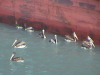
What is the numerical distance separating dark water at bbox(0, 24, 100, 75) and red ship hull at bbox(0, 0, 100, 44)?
91 centimetres

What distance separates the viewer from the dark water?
21.6 meters

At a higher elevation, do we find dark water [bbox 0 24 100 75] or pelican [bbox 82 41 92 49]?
pelican [bbox 82 41 92 49]

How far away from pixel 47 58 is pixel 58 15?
5.09 m

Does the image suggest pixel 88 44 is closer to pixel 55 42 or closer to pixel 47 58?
pixel 55 42

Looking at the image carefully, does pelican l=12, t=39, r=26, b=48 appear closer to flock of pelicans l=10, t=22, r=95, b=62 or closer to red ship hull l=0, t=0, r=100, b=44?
flock of pelicans l=10, t=22, r=95, b=62

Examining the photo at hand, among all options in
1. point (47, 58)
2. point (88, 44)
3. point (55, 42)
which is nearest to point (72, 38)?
point (55, 42)

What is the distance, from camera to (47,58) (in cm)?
2330

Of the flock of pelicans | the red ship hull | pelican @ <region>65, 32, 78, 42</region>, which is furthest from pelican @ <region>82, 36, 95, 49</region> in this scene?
pelican @ <region>65, 32, 78, 42</region>

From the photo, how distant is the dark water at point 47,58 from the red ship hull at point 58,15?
0.91 m

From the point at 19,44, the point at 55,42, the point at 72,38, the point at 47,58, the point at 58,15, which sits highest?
the point at 58,15

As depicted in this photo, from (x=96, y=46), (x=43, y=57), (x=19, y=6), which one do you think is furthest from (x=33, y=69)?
(x=19, y=6)

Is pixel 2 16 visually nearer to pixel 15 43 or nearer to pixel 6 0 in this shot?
pixel 6 0

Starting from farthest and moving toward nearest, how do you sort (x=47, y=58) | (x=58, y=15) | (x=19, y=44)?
(x=58, y=15) < (x=19, y=44) < (x=47, y=58)

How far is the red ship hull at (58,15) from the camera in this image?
83.6 feet
